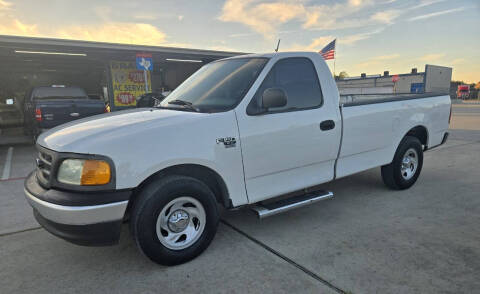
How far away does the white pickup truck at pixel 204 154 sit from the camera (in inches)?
94.4

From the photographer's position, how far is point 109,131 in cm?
257

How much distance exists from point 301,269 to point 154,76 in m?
20.7

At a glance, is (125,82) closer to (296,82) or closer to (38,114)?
(38,114)

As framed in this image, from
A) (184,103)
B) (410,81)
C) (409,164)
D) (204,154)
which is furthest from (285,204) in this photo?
(410,81)

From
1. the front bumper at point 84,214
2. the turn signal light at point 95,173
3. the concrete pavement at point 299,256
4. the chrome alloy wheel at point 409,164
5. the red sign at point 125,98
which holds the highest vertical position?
the red sign at point 125,98

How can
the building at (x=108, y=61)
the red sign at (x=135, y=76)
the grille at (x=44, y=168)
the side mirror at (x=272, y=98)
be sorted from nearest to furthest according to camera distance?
the grille at (x=44, y=168) < the side mirror at (x=272, y=98) < the building at (x=108, y=61) < the red sign at (x=135, y=76)

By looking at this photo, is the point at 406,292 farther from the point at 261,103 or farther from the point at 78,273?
the point at 78,273

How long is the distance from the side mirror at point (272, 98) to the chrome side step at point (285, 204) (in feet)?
3.49

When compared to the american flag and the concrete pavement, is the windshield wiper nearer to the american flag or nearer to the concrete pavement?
the concrete pavement

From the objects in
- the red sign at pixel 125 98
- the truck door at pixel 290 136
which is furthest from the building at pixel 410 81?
the truck door at pixel 290 136

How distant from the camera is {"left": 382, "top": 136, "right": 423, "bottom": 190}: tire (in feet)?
15.0

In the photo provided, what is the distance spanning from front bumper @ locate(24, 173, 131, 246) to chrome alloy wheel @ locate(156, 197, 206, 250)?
0.37 m

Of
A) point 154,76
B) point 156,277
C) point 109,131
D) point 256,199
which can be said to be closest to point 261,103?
point 256,199

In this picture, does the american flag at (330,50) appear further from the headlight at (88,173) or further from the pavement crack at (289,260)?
the headlight at (88,173)
